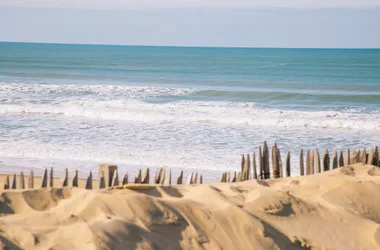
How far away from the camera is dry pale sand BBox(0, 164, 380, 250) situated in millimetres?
4250

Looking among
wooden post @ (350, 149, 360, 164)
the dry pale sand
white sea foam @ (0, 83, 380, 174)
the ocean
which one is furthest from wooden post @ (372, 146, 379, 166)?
white sea foam @ (0, 83, 380, 174)

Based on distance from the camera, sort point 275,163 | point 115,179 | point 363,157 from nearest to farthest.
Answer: point 115,179, point 275,163, point 363,157

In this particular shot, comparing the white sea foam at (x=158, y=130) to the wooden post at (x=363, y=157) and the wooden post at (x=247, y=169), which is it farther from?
the wooden post at (x=247, y=169)

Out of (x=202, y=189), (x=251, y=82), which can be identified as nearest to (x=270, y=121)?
(x=202, y=189)

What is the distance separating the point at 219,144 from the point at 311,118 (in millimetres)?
6097

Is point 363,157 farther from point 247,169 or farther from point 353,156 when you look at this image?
point 247,169

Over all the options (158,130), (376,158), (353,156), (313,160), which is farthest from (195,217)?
(158,130)

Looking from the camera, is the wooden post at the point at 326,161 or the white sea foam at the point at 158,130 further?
the white sea foam at the point at 158,130

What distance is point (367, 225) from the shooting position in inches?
205

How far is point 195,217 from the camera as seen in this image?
4793 millimetres

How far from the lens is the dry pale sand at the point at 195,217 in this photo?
425cm

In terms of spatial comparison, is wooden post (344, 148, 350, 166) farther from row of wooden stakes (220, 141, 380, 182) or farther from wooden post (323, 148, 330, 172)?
wooden post (323, 148, 330, 172)

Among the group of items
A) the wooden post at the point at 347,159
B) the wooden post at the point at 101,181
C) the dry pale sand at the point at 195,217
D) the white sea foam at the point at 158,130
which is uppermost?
the wooden post at the point at 347,159

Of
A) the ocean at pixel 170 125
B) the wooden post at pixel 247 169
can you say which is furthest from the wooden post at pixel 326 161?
the ocean at pixel 170 125
